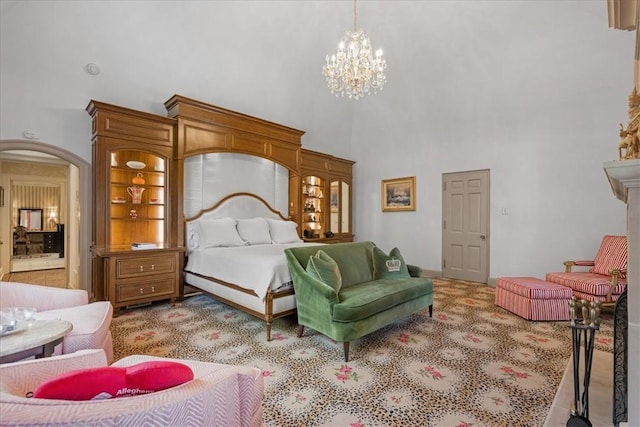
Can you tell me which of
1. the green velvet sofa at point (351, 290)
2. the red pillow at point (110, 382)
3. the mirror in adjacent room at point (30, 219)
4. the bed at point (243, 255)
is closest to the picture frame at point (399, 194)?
the bed at point (243, 255)

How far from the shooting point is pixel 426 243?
637cm

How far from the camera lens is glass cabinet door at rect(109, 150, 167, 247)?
4.25 m

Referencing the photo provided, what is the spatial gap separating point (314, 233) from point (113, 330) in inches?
157

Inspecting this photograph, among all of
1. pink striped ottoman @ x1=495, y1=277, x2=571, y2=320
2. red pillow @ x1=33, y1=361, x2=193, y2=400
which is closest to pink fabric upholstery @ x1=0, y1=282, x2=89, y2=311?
red pillow @ x1=33, y1=361, x2=193, y2=400

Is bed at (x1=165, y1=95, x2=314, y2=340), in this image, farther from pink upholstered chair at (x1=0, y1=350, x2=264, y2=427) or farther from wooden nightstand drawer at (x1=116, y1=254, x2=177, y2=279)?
pink upholstered chair at (x1=0, y1=350, x2=264, y2=427)

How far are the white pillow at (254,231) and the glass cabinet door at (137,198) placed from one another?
1.13m

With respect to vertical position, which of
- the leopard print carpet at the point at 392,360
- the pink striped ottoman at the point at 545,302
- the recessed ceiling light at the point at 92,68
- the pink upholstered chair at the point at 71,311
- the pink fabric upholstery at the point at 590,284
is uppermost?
the recessed ceiling light at the point at 92,68

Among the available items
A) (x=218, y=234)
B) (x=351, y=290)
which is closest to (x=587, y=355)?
(x=351, y=290)

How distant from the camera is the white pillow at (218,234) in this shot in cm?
436

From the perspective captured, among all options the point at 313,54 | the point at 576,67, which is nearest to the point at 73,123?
the point at 313,54

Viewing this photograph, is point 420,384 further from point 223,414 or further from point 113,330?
point 113,330

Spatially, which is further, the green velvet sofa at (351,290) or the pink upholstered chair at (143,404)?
the green velvet sofa at (351,290)

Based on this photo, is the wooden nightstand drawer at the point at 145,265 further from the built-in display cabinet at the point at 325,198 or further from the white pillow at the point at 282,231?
the built-in display cabinet at the point at 325,198

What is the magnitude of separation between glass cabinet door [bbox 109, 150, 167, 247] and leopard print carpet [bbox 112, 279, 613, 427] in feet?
3.75
